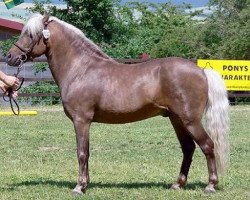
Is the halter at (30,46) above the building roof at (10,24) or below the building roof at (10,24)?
above

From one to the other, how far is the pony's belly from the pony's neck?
56 centimetres

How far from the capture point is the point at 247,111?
19156 millimetres

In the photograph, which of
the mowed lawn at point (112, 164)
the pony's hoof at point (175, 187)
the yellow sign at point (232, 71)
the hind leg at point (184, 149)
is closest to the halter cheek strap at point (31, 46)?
the mowed lawn at point (112, 164)

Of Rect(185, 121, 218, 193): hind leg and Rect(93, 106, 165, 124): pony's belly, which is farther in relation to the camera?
Rect(93, 106, 165, 124): pony's belly

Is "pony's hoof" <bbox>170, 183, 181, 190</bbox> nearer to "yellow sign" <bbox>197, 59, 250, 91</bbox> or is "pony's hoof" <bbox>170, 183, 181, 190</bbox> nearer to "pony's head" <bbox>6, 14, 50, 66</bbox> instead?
"pony's head" <bbox>6, 14, 50, 66</bbox>

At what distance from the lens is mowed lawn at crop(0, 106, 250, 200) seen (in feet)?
22.6

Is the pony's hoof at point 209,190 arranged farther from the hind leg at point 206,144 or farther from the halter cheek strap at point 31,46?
the halter cheek strap at point 31,46

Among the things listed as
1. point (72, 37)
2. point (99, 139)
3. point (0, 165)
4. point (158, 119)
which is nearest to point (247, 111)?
point (158, 119)

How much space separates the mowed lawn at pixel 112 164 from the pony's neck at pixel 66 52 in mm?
1316

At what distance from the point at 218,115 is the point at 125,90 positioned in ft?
3.42

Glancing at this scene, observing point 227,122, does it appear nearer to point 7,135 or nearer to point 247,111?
point 7,135

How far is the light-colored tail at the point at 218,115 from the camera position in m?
6.86

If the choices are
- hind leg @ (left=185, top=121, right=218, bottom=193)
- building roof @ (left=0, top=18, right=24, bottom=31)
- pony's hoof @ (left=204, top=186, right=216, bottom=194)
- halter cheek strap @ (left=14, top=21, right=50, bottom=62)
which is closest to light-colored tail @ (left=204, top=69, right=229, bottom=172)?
hind leg @ (left=185, top=121, right=218, bottom=193)

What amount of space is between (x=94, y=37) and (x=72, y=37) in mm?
18691
